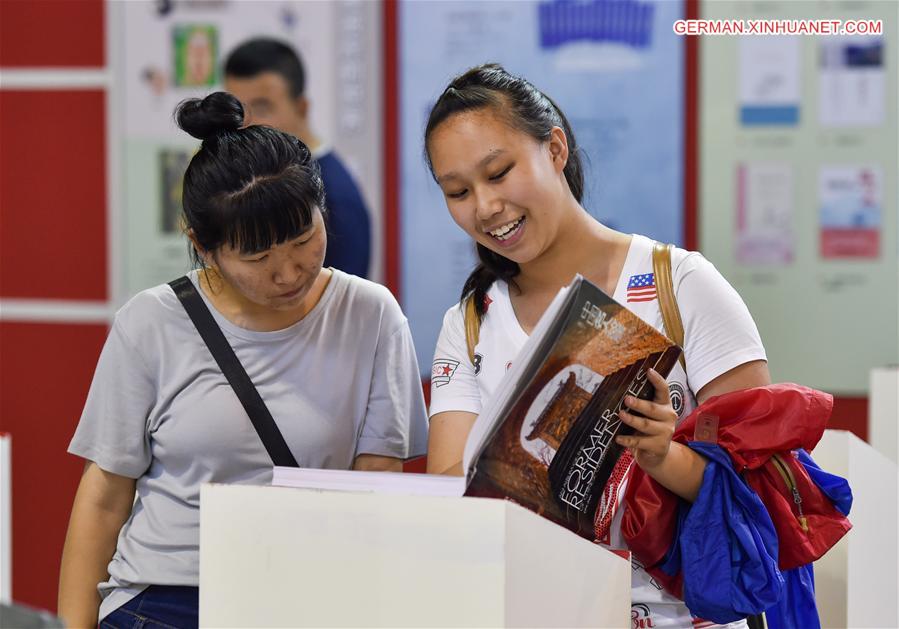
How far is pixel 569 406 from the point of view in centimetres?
117

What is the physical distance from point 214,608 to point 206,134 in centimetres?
76

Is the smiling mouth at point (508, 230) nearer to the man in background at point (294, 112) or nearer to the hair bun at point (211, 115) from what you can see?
the hair bun at point (211, 115)

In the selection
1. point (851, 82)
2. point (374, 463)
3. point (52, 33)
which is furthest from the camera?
point (52, 33)

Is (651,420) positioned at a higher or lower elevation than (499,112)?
lower

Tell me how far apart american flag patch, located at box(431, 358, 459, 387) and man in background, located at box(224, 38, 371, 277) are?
1.79 m

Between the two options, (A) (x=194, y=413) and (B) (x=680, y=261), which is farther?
(A) (x=194, y=413)

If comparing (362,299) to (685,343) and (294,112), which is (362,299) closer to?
(685,343)

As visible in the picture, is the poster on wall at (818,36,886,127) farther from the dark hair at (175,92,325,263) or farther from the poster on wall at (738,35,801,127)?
the dark hair at (175,92,325,263)

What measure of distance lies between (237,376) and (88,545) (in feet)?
1.12

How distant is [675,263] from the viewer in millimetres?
1413

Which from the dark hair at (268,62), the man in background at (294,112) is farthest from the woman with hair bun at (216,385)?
the dark hair at (268,62)

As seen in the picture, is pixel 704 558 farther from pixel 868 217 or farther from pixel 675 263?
pixel 868 217

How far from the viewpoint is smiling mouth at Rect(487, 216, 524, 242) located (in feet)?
4.65

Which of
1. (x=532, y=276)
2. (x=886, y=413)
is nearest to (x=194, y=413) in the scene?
(x=532, y=276)
